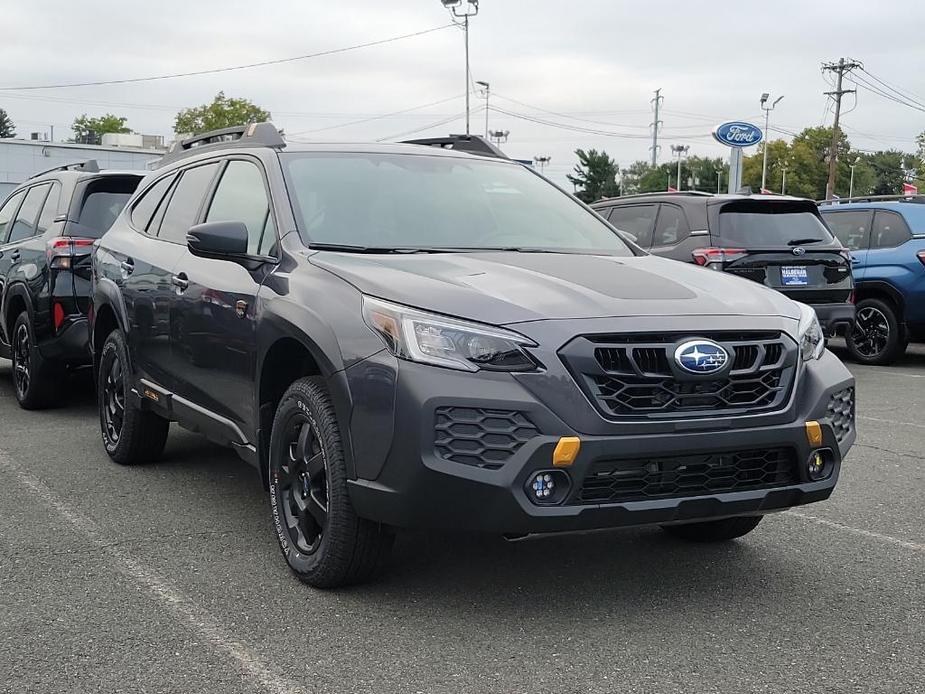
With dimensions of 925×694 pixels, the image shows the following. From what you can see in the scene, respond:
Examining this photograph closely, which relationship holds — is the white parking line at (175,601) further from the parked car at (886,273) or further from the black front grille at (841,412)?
the parked car at (886,273)

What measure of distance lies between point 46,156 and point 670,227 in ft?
160

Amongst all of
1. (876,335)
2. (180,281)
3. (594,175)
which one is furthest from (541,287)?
(594,175)

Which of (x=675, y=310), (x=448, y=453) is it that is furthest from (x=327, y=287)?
(x=675, y=310)

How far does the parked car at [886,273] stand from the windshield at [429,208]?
7419 mm

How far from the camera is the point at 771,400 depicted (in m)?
3.85

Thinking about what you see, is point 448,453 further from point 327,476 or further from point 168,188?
point 168,188

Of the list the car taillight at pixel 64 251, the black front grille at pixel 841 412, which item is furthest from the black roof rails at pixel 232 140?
the black front grille at pixel 841 412

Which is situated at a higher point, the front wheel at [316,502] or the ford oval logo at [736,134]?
the ford oval logo at [736,134]

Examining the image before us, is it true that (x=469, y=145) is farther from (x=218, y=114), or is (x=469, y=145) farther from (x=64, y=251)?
(x=218, y=114)

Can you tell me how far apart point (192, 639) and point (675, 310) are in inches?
75.8

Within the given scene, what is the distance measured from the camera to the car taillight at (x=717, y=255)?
10195 mm

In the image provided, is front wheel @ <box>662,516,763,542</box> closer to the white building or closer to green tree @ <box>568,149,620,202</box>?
the white building

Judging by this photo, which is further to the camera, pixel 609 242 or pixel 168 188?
pixel 168 188

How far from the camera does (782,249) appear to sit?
10.4 meters
